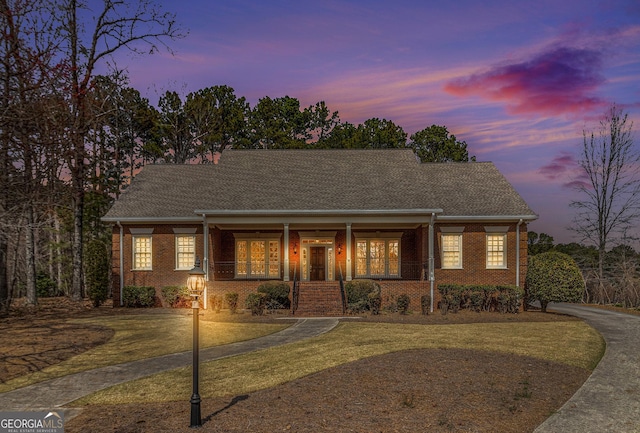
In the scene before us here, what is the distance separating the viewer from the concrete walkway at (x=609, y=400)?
7.68 m

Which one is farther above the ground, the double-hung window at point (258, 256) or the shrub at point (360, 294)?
the double-hung window at point (258, 256)

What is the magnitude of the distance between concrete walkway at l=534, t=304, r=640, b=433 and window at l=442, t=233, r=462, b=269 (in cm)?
958

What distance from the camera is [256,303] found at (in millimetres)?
20750

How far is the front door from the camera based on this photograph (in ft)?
84.5

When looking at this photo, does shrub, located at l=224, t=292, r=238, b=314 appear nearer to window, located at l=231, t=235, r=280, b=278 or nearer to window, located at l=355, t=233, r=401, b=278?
window, located at l=231, t=235, r=280, b=278

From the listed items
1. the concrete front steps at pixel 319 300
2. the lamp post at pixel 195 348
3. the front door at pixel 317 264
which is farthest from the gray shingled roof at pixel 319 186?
the lamp post at pixel 195 348

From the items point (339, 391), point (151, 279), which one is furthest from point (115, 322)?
point (339, 391)

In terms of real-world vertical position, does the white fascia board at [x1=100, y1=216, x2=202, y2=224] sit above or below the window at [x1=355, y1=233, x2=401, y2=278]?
above

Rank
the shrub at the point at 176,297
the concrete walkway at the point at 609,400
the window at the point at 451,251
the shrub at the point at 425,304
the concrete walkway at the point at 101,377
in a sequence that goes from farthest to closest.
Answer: the window at the point at 451,251 < the shrub at the point at 176,297 < the shrub at the point at 425,304 < the concrete walkway at the point at 101,377 < the concrete walkway at the point at 609,400

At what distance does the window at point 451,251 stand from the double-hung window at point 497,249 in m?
1.34

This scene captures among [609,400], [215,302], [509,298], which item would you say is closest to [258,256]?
[215,302]

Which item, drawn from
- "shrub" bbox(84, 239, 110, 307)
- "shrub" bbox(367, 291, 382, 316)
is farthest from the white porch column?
"shrub" bbox(84, 239, 110, 307)

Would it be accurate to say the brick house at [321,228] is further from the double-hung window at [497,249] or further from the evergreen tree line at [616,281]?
the evergreen tree line at [616,281]

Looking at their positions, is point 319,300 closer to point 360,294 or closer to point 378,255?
point 360,294
